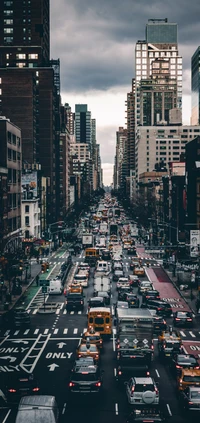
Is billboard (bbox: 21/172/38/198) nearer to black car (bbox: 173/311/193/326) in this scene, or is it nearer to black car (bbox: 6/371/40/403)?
black car (bbox: 173/311/193/326)

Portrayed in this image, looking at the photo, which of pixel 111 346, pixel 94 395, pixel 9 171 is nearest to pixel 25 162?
pixel 9 171

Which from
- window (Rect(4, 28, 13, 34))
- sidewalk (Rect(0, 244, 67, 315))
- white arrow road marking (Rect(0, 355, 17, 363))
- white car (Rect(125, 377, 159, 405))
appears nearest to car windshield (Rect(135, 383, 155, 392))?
white car (Rect(125, 377, 159, 405))

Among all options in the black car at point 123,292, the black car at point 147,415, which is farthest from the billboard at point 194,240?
the black car at point 147,415

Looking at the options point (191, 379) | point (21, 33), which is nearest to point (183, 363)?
point (191, 379)

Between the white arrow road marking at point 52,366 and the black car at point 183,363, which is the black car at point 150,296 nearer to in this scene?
the white arrow road marking at point 52,366

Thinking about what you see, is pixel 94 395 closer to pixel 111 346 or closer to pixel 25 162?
pixel 111 346
